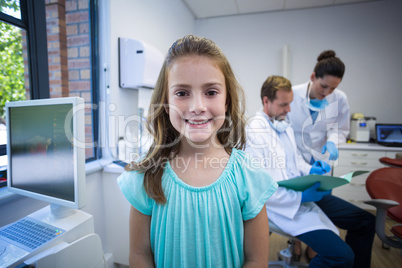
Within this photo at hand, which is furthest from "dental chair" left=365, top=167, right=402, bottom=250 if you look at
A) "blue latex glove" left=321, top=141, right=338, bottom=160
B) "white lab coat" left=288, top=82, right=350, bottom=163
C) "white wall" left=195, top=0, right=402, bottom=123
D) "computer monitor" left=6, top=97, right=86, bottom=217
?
"white wall" left=195, top=0, right=402, bottom=123

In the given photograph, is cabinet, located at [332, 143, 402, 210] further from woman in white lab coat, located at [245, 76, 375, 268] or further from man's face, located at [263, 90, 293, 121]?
man's face, located at [263, 90, 293, 121]

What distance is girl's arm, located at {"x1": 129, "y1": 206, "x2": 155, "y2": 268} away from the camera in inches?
29.2

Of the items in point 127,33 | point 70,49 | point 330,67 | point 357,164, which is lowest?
point 357,164

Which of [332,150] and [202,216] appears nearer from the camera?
[202,216]

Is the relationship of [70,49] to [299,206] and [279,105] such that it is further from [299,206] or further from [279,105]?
[299,206]

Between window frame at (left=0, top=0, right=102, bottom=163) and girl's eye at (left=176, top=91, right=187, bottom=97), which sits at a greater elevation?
window frame at (left=0, top=0, right=102, bottom=163)

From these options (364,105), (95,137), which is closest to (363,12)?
(364,105)

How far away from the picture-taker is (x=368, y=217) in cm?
140

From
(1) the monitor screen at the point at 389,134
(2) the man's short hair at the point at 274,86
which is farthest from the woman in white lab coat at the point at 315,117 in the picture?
(1) the monitor screen at the point at 389,134

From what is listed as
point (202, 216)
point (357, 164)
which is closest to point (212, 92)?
point (202, 216)

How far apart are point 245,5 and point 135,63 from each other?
217cm

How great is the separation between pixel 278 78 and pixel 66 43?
5.40 ft

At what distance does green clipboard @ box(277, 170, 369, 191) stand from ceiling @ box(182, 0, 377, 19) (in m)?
2.72

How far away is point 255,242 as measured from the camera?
0.73 m
